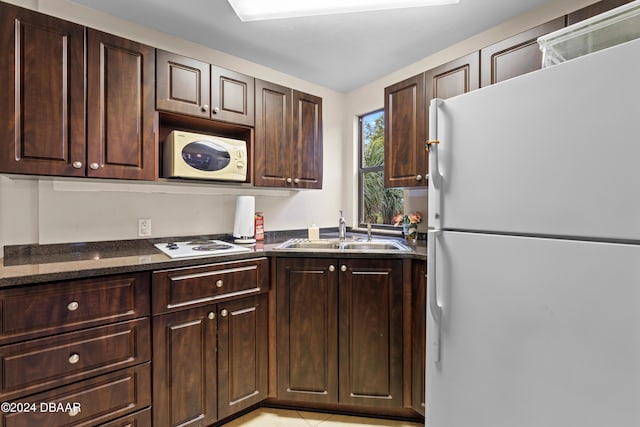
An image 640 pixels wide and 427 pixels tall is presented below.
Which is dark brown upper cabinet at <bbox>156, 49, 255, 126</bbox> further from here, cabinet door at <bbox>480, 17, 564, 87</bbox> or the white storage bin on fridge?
the white storage bin on fridge

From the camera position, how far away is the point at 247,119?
2121mm

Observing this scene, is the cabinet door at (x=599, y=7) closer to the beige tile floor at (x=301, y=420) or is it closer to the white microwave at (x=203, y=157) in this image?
the white microwave at (x=203, y=157)

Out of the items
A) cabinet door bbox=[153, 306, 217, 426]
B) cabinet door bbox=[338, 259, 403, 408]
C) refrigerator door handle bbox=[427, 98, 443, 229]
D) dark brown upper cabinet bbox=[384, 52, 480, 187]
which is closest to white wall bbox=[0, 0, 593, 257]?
dark brown upper cabinet bbox=[384, 52, 480, 187]

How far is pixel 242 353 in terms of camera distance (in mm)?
1776

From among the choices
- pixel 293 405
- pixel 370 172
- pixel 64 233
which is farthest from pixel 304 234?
pixel 64 233

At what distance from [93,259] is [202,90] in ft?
3.75

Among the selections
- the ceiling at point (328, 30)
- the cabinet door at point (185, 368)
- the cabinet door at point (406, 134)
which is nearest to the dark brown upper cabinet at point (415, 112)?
the cabinet door at point (406, 134)

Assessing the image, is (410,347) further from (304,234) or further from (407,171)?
(304,234)

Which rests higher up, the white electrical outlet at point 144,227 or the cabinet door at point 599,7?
the cabinet door at point 599,7

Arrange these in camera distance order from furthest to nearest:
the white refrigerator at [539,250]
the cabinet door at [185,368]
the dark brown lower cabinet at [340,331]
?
1. the dark brown lower cabinet at [340,331]
2. the cabinet door at [185,368]
3. the white refrigerator at [539,250]

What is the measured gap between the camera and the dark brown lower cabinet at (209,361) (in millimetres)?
1508

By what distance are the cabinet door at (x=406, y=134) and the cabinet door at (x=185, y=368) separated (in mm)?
1450

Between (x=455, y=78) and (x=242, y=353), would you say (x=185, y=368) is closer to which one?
(x=242, y=353)

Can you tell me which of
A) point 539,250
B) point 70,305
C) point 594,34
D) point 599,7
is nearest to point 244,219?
point 70,305
